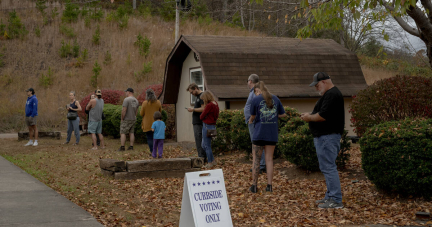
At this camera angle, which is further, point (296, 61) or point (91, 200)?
point (296, 61)

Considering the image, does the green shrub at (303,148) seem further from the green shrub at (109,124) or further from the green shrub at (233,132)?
the green shrub at (109,124)

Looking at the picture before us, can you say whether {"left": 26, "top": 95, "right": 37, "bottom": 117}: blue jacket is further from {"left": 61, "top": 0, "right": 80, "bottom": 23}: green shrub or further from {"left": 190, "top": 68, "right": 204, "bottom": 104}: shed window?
{"left": 61, "top": 0, "right": 80, "bottom": 23}: green shrub

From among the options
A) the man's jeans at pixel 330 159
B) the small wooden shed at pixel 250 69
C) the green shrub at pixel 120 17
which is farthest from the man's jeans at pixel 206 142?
the green shrub at pixel 120 17

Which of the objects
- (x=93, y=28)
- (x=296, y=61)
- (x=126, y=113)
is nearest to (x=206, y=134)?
(x=126, y=113)

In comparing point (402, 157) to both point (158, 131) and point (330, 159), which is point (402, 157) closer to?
point (330, 159)

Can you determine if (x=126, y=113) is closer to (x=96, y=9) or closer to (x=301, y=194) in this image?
(x=301, y=194)

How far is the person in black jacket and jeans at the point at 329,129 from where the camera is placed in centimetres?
650

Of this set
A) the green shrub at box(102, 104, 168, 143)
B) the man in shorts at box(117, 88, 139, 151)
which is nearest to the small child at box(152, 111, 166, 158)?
the man in shorts at box(117, 88, 139, 151)

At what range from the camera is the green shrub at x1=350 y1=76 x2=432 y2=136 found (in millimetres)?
9953

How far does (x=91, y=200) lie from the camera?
7387 mm

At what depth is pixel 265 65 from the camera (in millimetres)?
16828

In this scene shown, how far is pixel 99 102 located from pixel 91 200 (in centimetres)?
714

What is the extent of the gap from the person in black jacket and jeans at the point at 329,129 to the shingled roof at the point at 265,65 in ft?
27.3

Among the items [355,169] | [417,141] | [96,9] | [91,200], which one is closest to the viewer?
[417,141]
